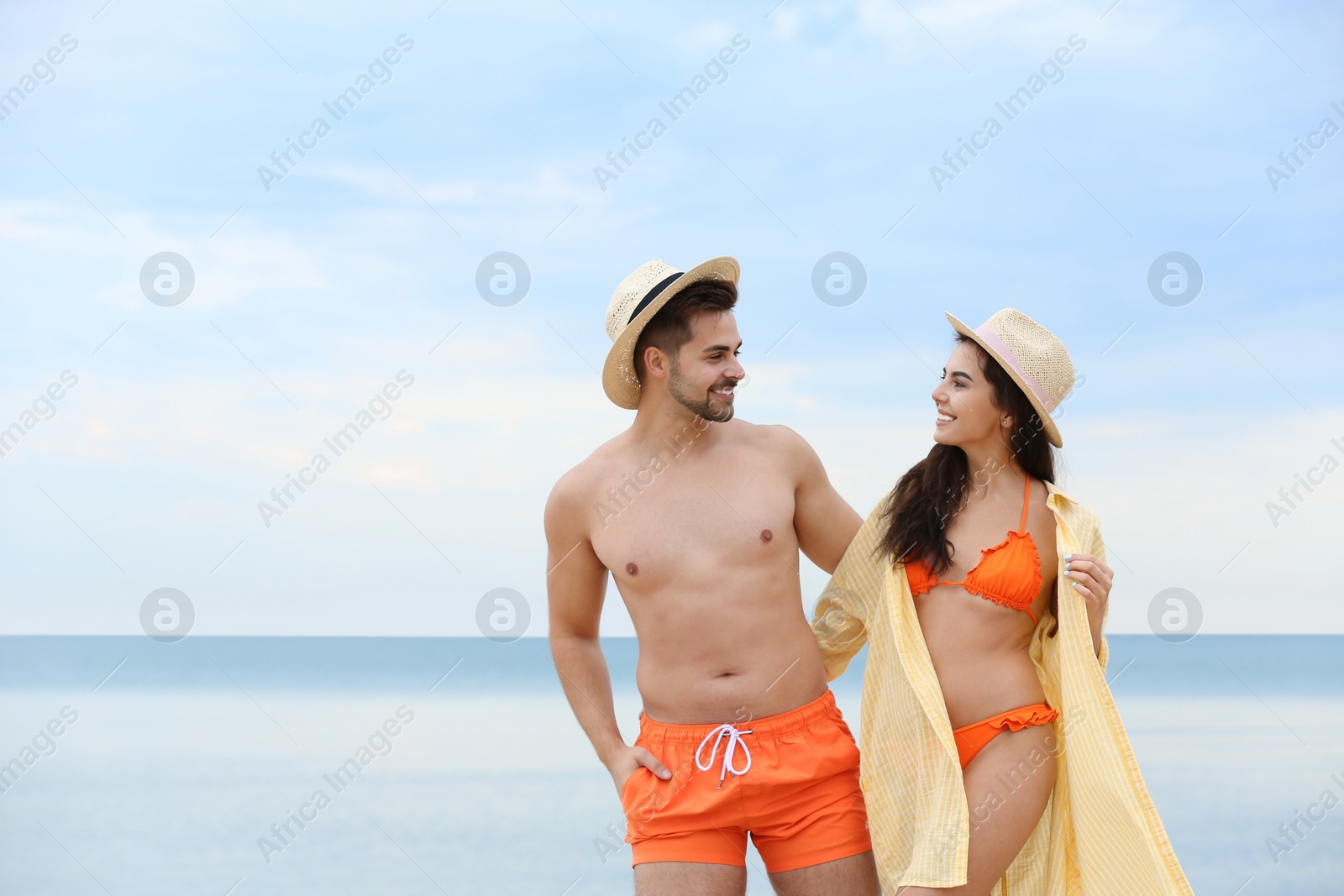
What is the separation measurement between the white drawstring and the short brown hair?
1.06 meters

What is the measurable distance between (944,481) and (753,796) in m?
0.98

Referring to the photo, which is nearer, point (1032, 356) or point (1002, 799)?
point (1002, 799)

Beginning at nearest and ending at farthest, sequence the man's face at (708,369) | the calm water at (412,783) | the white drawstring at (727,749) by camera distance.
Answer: the white drawstring at (727,749), the man's face at (708,369), the calm water at (412,783)

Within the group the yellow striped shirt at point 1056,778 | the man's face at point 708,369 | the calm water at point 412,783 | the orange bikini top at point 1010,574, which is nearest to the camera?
the yellow striped shirt at point 1056,778

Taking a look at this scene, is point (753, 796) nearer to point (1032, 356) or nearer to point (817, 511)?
point (817, 511)

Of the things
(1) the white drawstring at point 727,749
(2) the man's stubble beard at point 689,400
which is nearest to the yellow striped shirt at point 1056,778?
(1) the white drawstring at point 727,749

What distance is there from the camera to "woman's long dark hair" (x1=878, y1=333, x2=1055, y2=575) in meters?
3.15

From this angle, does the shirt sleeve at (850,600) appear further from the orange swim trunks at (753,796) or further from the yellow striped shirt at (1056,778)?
the orange swim trunks at (753,796)

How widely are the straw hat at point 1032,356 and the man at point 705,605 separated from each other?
2.16 feet

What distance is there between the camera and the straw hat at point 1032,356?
3113 mm

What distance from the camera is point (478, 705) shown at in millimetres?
24953

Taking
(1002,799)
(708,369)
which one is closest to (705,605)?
(708,369)

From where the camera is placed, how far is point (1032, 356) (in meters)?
3.12

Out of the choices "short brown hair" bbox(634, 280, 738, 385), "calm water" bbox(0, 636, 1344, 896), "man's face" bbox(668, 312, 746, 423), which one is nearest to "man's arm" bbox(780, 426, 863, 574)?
"man's face" bbox(668, 312, 746, 423)
